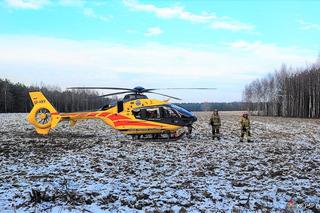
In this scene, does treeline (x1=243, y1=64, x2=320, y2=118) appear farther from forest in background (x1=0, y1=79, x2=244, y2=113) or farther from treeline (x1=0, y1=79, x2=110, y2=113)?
treeline (x1=0, y1=79, x2=110, y2=113)

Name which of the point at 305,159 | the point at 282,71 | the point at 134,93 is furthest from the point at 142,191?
the point at 282,71

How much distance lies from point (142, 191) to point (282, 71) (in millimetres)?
76786

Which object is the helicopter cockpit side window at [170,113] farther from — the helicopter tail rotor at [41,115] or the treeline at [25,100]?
the treeline at [25,100]

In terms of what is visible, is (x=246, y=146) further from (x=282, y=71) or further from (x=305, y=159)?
(x=282, y=71)

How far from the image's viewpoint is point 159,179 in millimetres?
8758

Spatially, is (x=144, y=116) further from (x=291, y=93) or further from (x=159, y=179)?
(x=291, y=93)

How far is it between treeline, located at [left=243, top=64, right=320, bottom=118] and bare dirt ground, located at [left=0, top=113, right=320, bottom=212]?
5378 centimetres

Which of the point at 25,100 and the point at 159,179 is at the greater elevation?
the point at 25,100

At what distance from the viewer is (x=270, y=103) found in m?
82.6

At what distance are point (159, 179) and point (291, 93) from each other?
68.9 metres

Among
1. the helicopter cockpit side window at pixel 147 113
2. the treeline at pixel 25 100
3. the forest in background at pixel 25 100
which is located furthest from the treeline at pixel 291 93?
the helicopter cockpit side window at pixel 147 113

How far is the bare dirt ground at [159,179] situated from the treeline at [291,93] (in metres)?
53.8

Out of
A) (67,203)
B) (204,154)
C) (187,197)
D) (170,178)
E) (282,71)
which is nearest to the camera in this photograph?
(67,203)

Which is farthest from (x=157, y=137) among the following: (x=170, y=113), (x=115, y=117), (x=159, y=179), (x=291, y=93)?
(x=291, y=93)
